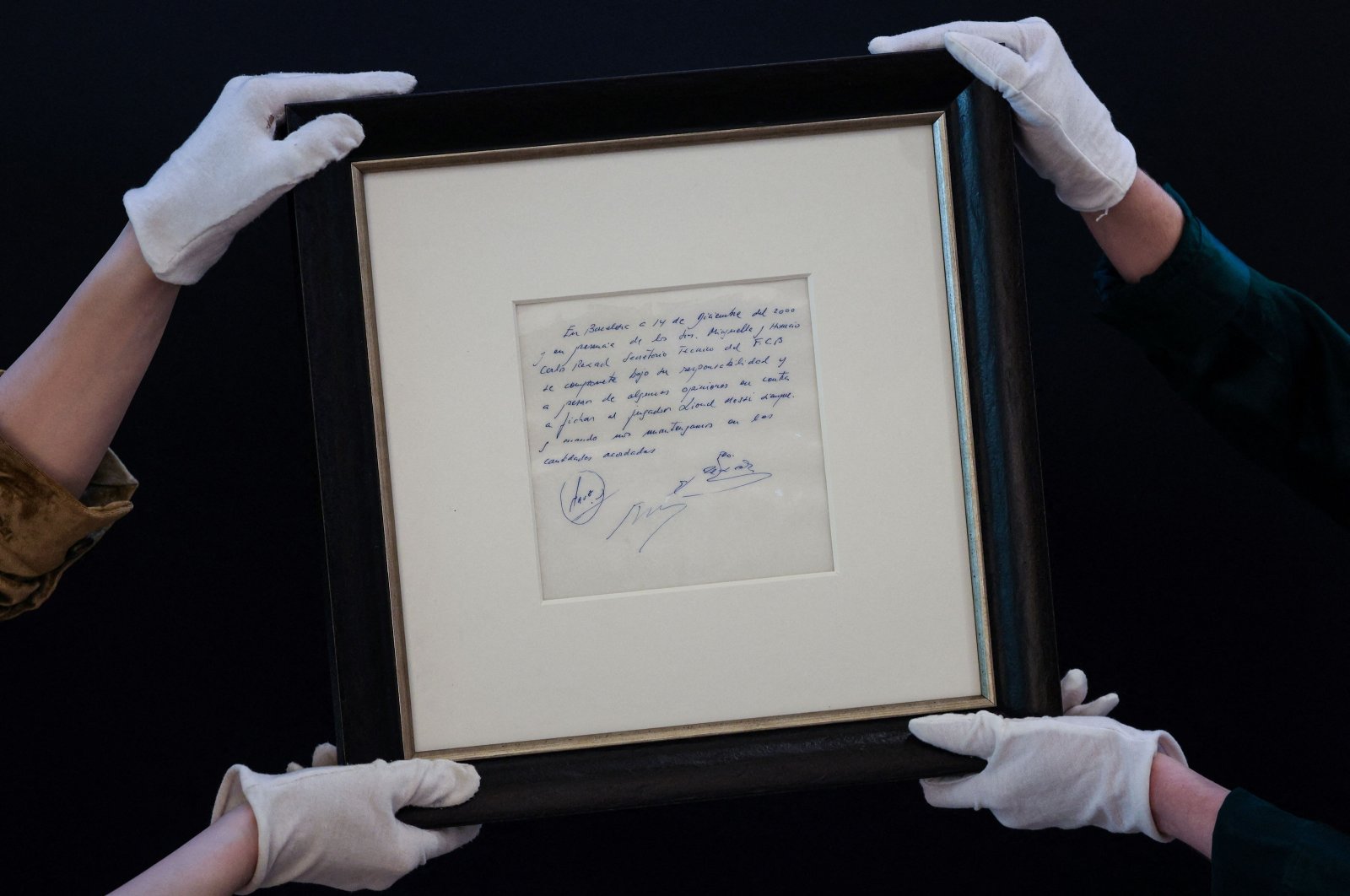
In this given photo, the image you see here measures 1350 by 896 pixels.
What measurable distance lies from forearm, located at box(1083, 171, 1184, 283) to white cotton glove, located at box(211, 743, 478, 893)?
0.78 meters

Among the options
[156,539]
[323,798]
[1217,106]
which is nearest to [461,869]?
[323,798]

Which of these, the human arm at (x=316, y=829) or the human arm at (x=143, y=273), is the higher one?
the human arm at (x=143, y=273)

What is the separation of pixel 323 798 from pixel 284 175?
0.51m

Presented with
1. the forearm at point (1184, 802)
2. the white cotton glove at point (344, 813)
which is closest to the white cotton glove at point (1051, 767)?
the forearm at point (1184, 802)

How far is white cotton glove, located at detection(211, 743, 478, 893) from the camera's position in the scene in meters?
0.81

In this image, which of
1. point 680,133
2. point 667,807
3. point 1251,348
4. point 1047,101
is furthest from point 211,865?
point 1251,348

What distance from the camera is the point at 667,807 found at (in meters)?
1.20

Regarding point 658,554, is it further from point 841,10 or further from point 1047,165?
point 841,10

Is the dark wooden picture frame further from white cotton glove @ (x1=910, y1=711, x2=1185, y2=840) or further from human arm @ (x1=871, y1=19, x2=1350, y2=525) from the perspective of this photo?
human arm @ (x1=871, y1=19, x2=1350, y2=525)

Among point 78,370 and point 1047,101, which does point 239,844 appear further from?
point 1047,101

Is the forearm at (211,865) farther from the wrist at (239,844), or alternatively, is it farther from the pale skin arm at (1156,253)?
the pale skin arm at (1156,253)
